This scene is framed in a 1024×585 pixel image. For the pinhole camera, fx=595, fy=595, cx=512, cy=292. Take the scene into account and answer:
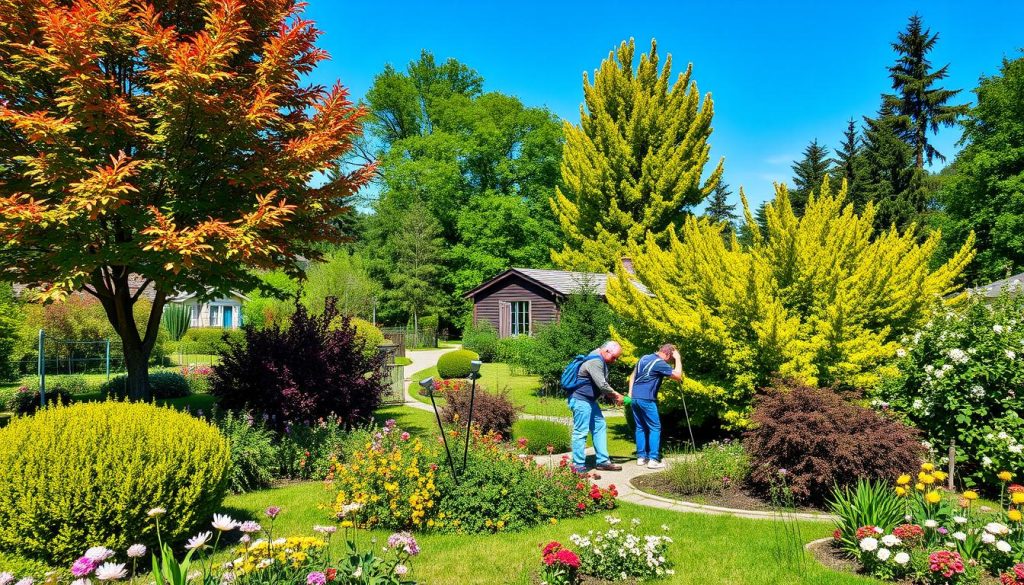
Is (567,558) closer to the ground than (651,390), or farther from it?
closer to the ground

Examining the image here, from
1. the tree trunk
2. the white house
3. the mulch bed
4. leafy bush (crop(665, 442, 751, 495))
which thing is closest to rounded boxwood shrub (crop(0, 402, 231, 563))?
the tree trunk

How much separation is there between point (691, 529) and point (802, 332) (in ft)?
13.5

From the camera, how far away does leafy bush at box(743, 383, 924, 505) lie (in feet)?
19.2

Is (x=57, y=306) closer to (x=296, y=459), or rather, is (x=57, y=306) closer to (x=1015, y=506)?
(x=296, y=459)

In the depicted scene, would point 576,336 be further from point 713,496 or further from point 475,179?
point 475,179

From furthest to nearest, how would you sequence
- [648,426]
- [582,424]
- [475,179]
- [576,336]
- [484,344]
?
1. [475,179]
2. [484,344]
3. [576,336]
4. [648,426]
5. [582,424]

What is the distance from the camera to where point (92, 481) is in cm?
434

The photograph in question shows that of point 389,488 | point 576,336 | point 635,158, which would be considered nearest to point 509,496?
point 389,488

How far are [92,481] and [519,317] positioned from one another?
2404 centimetres

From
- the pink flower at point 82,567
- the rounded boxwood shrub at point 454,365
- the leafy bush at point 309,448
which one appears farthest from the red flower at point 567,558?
the rounded boxwood shrub at point 454,365

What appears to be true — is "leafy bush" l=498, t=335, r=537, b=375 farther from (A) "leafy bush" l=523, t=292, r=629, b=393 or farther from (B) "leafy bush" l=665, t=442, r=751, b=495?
(B) "leafy bush" l=665, t=442, r=751, b=495

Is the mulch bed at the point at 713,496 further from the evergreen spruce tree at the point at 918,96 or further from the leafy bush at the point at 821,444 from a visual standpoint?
the evergreen spruce tree at the point at 918,96

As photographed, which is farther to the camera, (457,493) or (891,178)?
(891,178)

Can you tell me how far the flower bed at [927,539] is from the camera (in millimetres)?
3898
